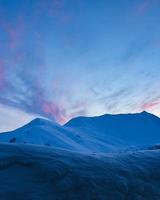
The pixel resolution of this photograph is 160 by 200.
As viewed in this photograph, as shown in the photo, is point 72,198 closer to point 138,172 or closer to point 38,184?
point 38,184

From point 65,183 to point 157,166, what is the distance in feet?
15.6

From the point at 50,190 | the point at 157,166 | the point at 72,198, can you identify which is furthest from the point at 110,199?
the point at 157,166

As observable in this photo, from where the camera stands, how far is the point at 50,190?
7.88 m

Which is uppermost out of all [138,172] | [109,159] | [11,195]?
[109,159]

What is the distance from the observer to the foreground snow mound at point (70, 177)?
7824 mm

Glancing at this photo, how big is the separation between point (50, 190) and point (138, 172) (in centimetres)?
401

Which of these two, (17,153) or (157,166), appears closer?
(17,153)

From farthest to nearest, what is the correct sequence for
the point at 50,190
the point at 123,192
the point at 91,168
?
the point at 91,168 < the point at 123,192 < the point at 50,190

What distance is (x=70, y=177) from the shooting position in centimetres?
875

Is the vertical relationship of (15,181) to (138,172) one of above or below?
below

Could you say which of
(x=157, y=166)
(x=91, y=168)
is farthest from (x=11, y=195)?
(x=157, y=166)

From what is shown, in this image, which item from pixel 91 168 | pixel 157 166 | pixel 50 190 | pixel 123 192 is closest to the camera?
pixel 50 190

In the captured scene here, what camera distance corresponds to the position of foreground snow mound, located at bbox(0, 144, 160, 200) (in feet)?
25.7

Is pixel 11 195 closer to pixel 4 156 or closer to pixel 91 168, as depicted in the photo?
pixel 4 156
